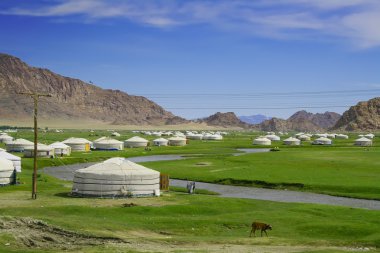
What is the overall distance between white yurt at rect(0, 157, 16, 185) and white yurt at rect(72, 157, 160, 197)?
8455 millimetres

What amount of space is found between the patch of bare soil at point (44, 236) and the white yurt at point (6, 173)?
21688mm

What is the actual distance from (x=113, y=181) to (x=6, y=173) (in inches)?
457

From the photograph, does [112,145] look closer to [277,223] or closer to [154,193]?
[154,193]

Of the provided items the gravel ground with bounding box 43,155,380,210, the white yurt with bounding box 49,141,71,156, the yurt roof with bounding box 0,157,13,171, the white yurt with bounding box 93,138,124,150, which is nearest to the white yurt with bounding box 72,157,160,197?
the gravel ground with bounding box 43,155,380,210

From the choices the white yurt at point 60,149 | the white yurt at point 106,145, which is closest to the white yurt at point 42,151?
the white yurt at point 60,149

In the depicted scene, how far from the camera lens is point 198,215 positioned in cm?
3519

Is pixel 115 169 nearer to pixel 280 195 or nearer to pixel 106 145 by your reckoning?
pixel 280 195

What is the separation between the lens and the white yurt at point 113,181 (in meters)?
41.0

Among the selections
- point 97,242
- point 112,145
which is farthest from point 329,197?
point 112,145

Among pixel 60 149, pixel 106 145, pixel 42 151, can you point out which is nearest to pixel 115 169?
pixel 42 151

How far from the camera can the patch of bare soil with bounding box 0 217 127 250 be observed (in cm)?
2383

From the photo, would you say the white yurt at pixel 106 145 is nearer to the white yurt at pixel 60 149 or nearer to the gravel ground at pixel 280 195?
the white yurt at pixel 60 149

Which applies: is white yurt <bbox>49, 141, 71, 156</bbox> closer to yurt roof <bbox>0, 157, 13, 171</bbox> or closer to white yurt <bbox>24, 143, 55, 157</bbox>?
white yurt <bbox>24, 143, 55, 157</bbox>

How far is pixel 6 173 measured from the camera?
47344mm
